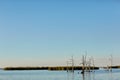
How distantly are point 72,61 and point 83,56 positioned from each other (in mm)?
12449

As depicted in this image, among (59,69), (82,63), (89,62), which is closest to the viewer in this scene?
(82,63)

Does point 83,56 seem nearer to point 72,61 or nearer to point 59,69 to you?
point 72,61

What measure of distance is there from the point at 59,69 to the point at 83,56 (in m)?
44.1

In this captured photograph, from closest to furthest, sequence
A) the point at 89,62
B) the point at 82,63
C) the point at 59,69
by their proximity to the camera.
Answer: the point at 82,63 < the point at 89,62 < the point at 59,69

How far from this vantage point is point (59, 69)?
13825 centimetres

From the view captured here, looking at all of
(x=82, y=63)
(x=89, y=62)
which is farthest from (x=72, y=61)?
(x=82, y=63)

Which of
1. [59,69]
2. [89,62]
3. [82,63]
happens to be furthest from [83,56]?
[59,69]

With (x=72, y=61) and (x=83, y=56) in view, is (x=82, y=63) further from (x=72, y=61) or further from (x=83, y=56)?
(x=72, y=61)

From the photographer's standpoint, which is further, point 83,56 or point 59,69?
point 59,69

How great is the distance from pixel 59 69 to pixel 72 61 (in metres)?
31.7

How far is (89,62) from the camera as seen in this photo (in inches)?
4070

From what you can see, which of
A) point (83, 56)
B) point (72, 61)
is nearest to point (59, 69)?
point (72, 61)

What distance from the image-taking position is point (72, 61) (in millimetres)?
107188

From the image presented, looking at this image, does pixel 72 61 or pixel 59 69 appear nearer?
pixel 72 61
